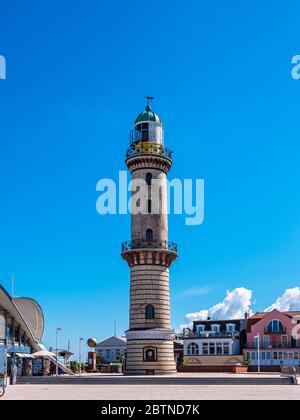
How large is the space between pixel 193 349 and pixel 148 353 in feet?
111

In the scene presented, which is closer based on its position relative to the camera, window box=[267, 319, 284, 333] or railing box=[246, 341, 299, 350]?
railing box=[246, 341, 299, 350]

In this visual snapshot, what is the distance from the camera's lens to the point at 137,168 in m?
63.4

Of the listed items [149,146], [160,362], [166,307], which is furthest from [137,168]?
[160,362]

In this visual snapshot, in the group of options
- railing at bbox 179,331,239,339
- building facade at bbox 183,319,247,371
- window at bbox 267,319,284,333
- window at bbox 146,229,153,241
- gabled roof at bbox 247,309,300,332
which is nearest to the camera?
window at bbox 146,229,153,241

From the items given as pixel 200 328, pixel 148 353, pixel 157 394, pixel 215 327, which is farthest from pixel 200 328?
pixel 157 394

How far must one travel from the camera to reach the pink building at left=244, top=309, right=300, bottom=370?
83.6m

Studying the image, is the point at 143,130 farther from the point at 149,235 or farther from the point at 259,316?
the point at 259,316

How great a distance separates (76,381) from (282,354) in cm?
4399

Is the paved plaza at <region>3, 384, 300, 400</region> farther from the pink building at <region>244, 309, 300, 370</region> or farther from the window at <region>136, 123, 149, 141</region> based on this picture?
the pink building at <region>244, 309, 300, 370</region>

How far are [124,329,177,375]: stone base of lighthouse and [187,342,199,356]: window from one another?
3231 cm

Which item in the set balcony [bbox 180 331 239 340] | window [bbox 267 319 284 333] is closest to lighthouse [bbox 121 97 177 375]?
window [bbox 267 319 284 333]

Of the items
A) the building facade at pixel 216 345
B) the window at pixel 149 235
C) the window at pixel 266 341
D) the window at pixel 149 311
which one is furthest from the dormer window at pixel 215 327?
the window at pixel 149 235

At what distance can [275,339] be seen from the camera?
85.1 m
